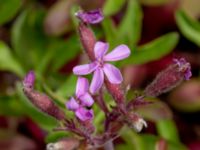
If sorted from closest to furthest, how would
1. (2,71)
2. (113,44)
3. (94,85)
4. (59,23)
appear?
(94,85) → (113,44) → (59,23) → (2,71)

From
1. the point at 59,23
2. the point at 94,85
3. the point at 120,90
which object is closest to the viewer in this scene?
the point at 94,85

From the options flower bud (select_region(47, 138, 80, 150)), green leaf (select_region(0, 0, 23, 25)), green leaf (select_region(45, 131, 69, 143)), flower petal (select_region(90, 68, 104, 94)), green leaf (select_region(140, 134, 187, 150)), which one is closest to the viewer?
flower petal (select_region(90, 68, 104, 94))

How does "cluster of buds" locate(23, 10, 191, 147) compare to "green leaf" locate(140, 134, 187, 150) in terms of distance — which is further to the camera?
"green leaf" locate(140, 134, 187, 150)

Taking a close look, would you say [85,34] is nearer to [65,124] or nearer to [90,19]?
[90,19]

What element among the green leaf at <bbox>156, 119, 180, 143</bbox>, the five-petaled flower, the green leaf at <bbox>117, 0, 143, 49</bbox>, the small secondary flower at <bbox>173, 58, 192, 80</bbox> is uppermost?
the five-petaled flower

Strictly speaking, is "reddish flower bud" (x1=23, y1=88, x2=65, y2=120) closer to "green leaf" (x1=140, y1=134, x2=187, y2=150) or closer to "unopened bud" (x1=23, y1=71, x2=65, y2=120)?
"unopened bud" (x1=23, y1=71, x2=65, y2=120)

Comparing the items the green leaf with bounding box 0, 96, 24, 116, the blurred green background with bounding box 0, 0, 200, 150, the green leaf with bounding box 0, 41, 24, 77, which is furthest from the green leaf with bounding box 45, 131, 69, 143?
the green leaf with bounding box 0, 41, 24, 77

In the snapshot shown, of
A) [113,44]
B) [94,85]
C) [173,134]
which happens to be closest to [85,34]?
[94,85]

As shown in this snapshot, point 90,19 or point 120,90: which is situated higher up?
point 90,19
